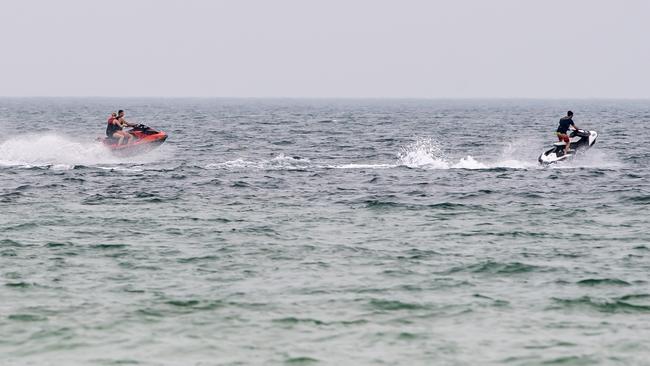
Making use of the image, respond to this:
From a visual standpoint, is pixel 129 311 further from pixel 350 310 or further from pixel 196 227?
pixel 196 227

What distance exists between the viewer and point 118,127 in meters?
35.2

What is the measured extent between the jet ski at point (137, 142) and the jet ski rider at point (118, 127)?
0.40 ft

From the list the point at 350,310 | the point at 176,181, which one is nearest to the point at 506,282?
the point at 350,310

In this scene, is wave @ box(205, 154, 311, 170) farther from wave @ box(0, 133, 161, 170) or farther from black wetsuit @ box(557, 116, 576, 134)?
black wetsuit @ box(557, 116, 576, 134)

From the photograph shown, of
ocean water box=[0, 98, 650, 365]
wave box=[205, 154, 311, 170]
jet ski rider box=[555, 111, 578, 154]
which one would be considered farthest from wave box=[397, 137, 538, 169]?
wave box=[205, 154, 311, 170]

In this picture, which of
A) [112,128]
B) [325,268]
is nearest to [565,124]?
[112,128]

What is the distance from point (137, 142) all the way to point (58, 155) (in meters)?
4.31

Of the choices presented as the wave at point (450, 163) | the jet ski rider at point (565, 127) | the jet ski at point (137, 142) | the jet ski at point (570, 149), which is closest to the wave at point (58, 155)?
the jet ski at point (137, 142)

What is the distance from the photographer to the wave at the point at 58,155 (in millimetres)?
34938

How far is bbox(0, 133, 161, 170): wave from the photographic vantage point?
34938 millimetres

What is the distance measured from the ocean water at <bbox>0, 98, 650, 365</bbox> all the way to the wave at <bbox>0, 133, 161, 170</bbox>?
3.66m

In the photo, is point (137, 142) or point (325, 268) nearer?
point (325, 268)

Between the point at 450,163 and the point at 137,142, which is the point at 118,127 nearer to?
the point at 137,142

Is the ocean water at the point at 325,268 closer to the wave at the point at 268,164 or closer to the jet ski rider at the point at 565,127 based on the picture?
the jet ski rider at the point at 565,127
